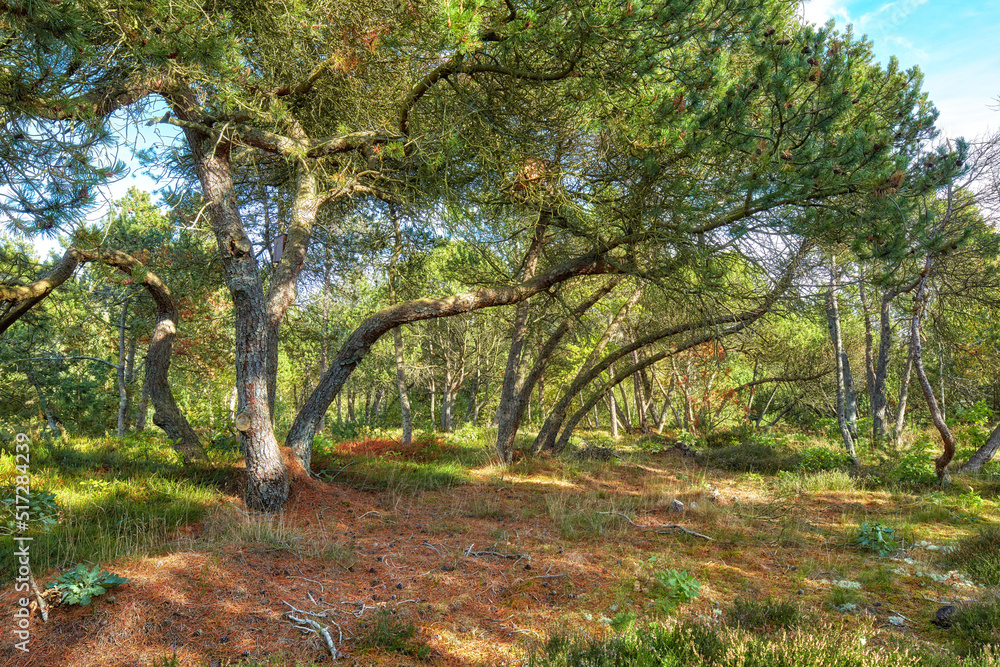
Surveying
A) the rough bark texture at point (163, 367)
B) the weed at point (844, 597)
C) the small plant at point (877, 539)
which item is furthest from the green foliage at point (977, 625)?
the rough bark texture at point (163, 367)

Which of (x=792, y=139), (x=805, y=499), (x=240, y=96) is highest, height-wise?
(x=240, y=96)

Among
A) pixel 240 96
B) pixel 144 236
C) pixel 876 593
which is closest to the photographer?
pixel 876 593

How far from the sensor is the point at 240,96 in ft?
17.3

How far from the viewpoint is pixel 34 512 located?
4.54 m

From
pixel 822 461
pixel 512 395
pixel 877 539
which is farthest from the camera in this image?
pixel 512 395

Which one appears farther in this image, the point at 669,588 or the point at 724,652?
the point at 669,588

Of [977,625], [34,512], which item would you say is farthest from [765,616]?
[34,512]

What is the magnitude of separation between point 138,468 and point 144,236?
7.70m

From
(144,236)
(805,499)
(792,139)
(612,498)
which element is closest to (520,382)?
(612,498)

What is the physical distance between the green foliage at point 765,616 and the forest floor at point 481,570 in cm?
10

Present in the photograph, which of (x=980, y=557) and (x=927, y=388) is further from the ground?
(x=927, y=388)

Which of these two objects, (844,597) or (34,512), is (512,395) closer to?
(844,597)

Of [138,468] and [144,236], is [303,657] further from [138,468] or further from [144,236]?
[144,236]

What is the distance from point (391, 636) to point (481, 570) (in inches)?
58.4
